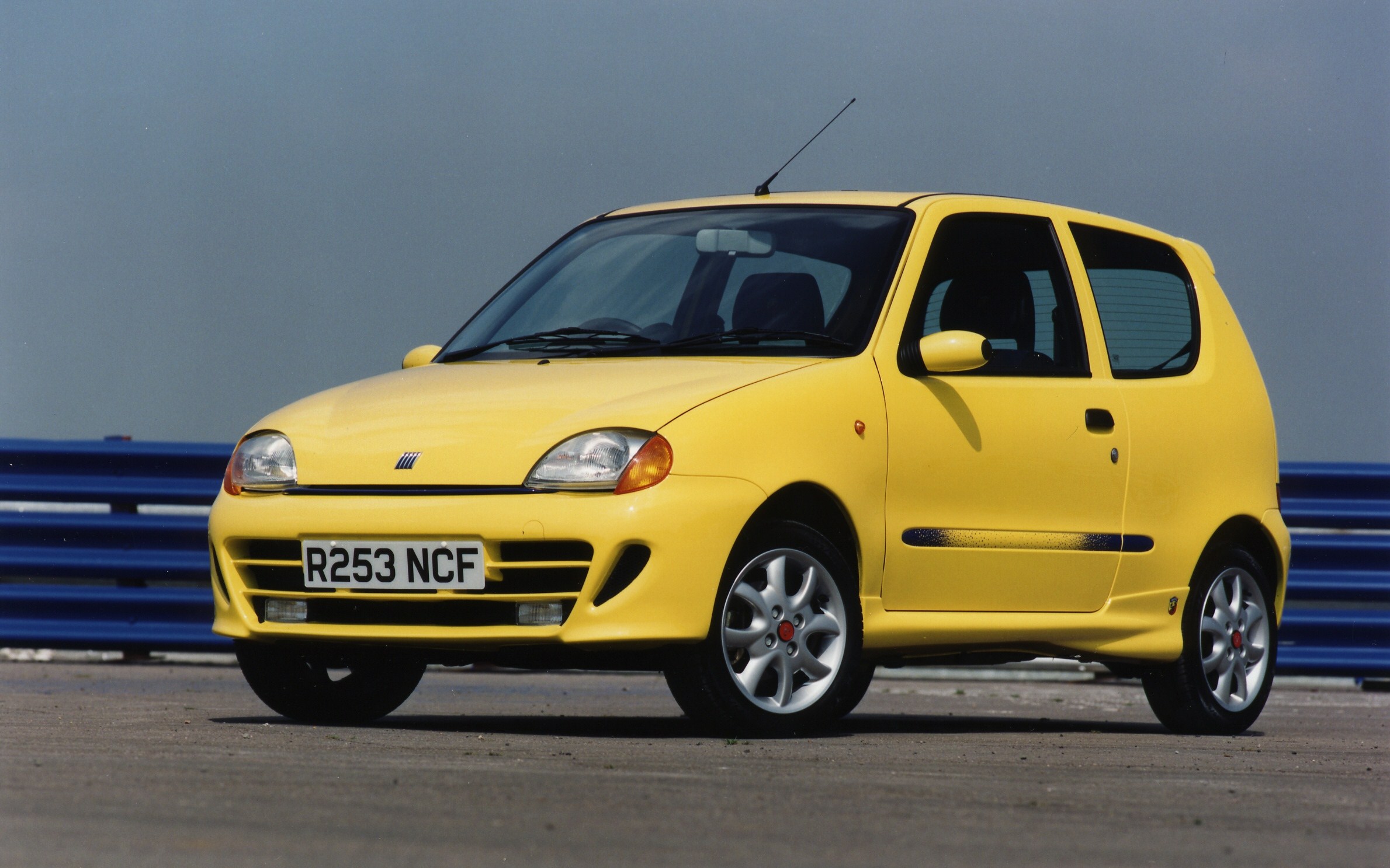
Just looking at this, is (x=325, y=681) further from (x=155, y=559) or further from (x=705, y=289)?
(x=155, y=559)

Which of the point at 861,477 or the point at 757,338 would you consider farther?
the point at 757,338

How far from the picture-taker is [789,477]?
5.78 meters

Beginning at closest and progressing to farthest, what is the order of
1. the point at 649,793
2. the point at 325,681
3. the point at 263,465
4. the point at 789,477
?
1. the point at 649,793
2. the point at 789,477
3. the point at 263,465
4. the point at 325,681

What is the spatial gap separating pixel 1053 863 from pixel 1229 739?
3512 millimetres

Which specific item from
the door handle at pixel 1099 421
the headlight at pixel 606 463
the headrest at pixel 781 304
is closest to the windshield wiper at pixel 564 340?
the headrest at pixel 781 304

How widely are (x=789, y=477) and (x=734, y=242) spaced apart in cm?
136

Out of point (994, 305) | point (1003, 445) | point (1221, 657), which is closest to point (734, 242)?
point (994, 305)

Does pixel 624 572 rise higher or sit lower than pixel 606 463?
lower

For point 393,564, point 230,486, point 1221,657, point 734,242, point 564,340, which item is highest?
point 734,242

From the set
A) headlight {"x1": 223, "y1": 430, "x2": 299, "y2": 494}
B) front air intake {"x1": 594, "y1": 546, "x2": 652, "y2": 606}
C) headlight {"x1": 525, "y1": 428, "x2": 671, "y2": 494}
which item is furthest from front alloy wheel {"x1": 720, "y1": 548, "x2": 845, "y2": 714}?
headlight {"x1": 223, "y1": 430, "x2": 299, "y2": 494}

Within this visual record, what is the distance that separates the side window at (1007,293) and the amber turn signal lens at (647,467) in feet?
4.25

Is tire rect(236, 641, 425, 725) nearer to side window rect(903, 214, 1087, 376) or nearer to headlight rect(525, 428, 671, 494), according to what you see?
headlight rect(525, 428, 671, 494)

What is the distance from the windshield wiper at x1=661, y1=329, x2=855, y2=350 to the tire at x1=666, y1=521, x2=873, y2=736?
648mm

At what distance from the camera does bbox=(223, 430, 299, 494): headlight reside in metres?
5.96
